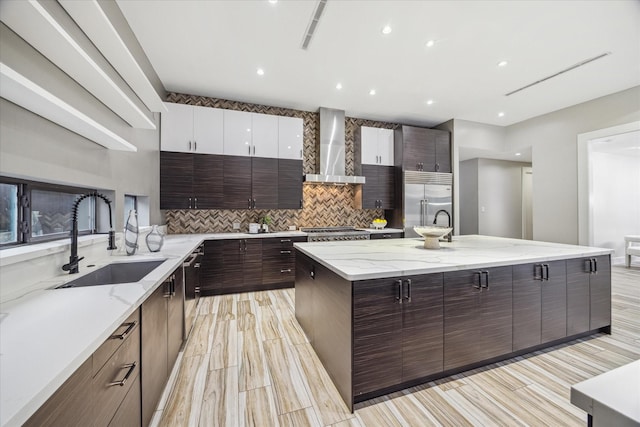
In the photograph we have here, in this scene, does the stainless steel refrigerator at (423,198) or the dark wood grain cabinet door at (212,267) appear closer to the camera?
the dark wood grain cabinet door at (212,267)

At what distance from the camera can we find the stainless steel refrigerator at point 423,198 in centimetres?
469

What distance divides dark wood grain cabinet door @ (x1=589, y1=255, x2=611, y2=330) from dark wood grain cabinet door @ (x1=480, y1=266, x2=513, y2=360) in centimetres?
109

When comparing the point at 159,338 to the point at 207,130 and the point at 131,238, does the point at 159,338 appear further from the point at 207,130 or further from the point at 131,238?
the point at 207,130

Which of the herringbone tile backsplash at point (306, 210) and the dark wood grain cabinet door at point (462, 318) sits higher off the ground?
the herringbone tile backsplash at point (306, 210)

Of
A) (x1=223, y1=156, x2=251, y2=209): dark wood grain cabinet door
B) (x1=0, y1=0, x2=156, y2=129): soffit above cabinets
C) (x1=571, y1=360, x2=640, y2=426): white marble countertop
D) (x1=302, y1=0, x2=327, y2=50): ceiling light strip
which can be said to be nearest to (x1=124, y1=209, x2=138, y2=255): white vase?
(x1=0, y1=0, x2=156, y2=129): soffit above cabinets

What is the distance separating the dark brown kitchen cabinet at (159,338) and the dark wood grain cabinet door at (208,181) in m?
1.99

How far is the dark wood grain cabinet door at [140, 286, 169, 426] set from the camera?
4.07 ft

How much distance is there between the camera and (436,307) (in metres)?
1.69

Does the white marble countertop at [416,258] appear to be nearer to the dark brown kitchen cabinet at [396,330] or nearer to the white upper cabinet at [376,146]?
the dark brown kitchen cabinet at [396,330]

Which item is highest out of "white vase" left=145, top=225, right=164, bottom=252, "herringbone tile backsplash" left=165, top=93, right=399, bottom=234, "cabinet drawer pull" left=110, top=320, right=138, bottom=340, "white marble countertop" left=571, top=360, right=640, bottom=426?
"herringbone tile backsplash" left=165, top=93, right=399, bottom=234

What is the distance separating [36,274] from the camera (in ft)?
4.38

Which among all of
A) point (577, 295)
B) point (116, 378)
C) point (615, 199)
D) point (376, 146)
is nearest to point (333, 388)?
point (116, 378)

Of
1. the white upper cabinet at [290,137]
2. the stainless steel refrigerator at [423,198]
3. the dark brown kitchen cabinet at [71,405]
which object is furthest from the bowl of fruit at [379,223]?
the dark brown kitchen cabinet at [71,405]

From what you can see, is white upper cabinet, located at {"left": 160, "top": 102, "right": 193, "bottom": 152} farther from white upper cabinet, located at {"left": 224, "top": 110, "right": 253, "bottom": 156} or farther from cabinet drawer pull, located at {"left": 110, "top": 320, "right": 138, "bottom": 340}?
cabinet drawer pull, located at {"left": 110, "top": 320, "right": 138, "bottom": 340}
